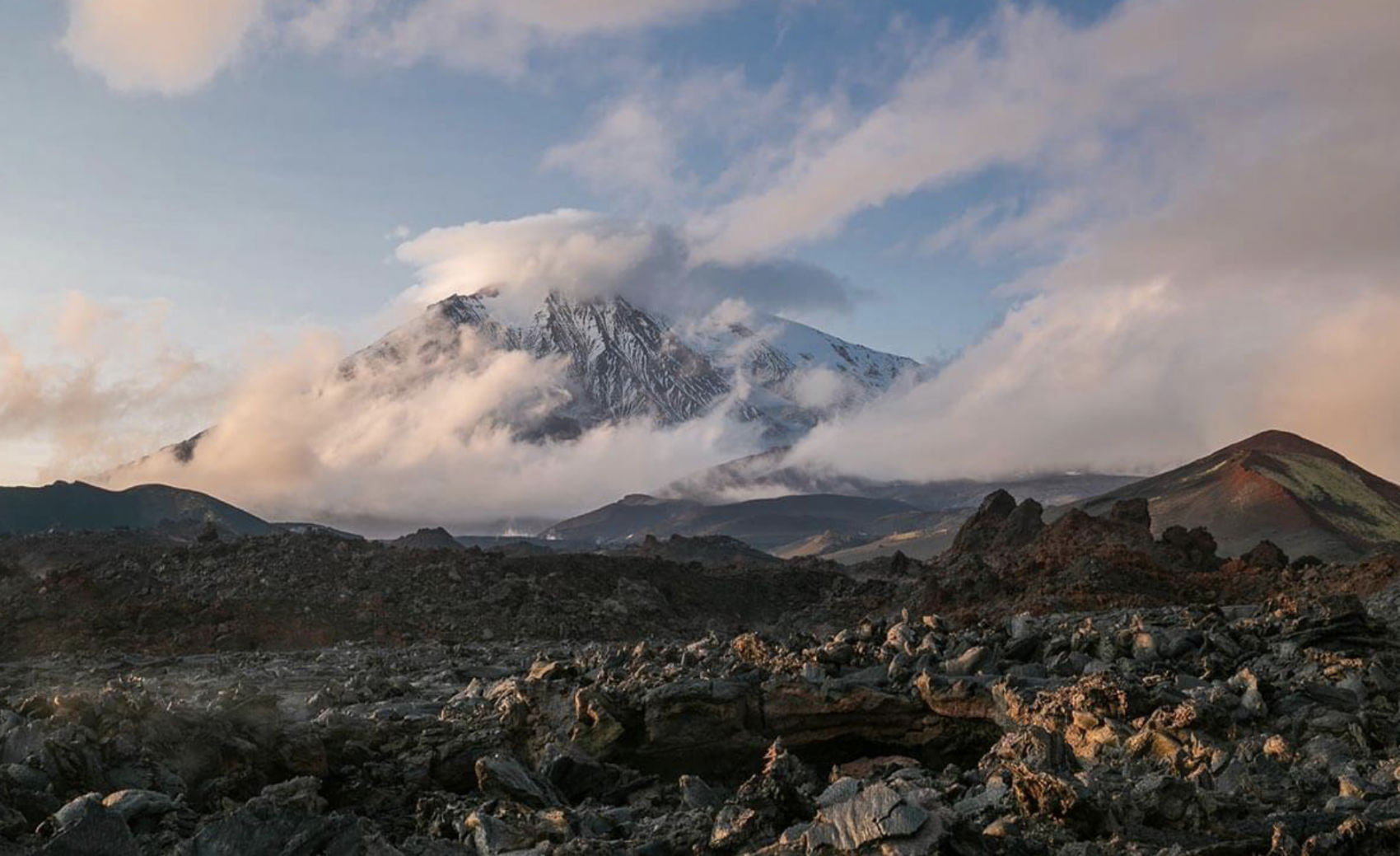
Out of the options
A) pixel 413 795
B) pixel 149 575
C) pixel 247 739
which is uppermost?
pixel 149 575

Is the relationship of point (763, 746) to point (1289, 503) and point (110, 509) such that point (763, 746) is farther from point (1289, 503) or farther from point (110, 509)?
point (110, 509)

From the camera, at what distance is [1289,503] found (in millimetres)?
65812

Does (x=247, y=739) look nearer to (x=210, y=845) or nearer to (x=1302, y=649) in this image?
(x=210, y=845)

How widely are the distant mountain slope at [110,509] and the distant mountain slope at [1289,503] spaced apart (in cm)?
8827

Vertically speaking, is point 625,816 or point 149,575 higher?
point 149,575

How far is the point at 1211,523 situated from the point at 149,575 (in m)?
63.8

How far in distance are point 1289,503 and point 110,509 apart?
12111 cm

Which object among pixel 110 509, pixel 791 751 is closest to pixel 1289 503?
pixel 791 751

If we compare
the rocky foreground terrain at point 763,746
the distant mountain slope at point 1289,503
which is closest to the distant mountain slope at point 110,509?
the distant mountain slope at point 1289,503

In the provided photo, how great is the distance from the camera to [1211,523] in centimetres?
6906

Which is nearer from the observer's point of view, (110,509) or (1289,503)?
(1289,503)

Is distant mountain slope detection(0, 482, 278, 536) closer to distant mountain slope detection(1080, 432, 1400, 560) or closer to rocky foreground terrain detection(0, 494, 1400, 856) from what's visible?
distant mountain slope detection(1080, 432, 1400, 560)

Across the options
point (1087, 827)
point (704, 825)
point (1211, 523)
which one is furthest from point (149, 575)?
point (1211, 523)

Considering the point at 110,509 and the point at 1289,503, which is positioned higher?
the point at 110,509
